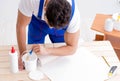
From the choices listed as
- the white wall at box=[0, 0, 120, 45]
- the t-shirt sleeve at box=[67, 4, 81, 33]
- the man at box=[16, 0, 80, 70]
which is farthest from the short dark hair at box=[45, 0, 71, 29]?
the white wall at box=[0, 0, 120, 45]

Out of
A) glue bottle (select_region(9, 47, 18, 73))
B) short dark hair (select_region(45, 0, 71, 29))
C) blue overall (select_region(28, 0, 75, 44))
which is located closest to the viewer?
short dark hair (select_region(45, 0, 71, 29))

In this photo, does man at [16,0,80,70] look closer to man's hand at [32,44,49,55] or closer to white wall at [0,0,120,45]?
man's hand at [32,44,49,55]

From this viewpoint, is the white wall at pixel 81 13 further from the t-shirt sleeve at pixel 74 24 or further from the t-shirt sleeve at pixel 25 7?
the t-shirt sleeve at pixel 74 24

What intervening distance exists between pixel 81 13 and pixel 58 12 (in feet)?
6.28

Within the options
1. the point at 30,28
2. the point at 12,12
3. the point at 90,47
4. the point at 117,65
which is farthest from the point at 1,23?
the point at 117,65

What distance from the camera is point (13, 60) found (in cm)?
138

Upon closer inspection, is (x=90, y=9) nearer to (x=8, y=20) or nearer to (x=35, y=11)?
(x=8, y=20)

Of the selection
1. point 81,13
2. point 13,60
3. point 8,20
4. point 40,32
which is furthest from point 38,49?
point 81,13

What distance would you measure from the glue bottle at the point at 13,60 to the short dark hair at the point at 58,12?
0.28 metres

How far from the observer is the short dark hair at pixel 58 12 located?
1239 millimetres

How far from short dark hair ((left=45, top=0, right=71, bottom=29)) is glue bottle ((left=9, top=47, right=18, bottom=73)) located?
28cm

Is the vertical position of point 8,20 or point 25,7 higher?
point 25,7

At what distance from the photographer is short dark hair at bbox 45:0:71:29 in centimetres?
124

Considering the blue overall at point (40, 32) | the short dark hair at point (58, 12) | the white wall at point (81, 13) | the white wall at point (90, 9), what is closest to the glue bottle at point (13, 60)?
the short dark hair at point (58, 12)
